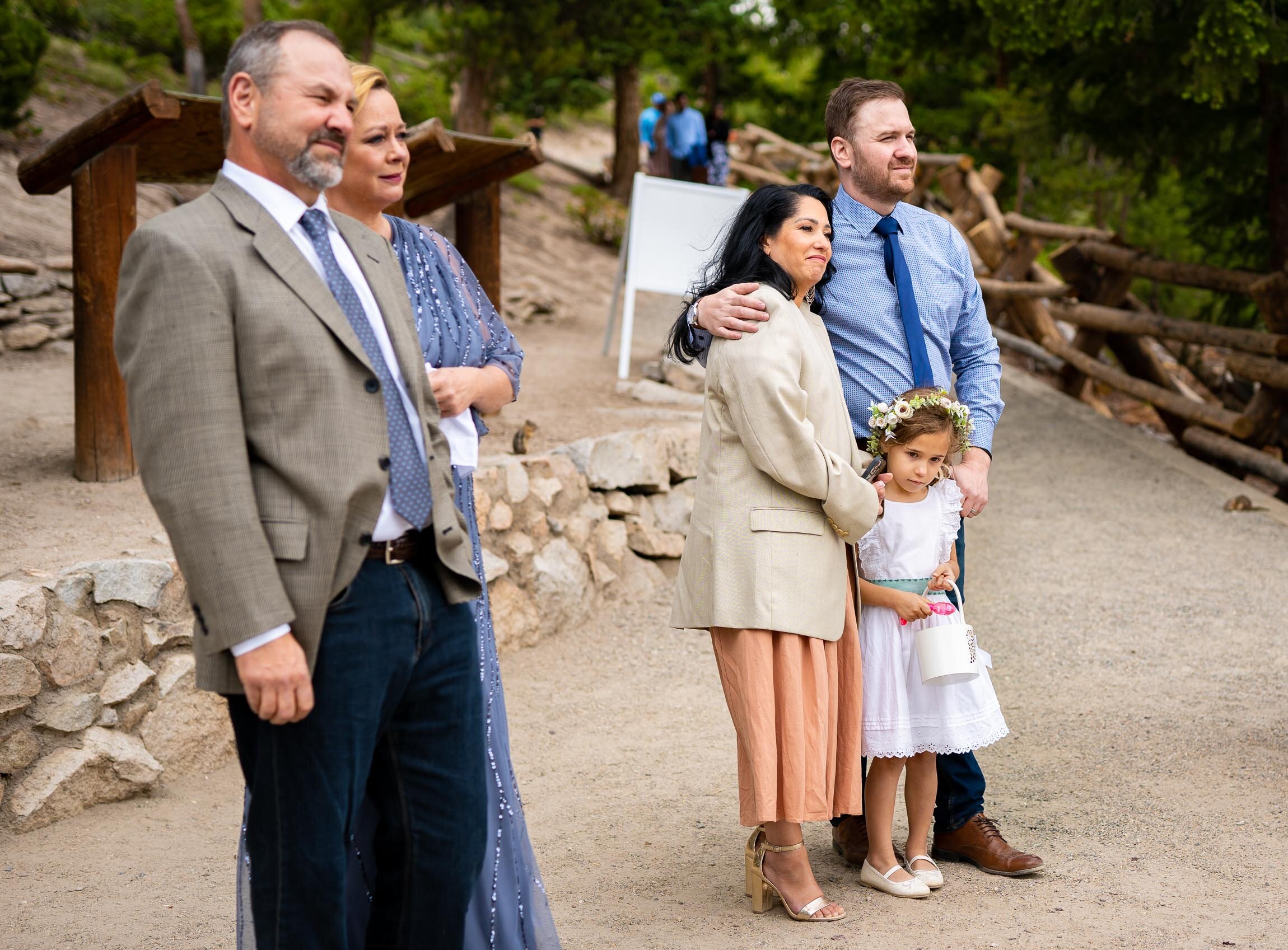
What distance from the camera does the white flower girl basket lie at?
3.00 metres

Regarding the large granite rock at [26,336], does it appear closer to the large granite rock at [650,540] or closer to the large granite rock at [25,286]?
the large granite rock at [25,286]

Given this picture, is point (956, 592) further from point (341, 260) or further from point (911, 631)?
point (341, 260)

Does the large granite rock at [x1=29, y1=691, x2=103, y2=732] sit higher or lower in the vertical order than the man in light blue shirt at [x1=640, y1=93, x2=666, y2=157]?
lower

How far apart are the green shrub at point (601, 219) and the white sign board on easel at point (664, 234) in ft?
27.7

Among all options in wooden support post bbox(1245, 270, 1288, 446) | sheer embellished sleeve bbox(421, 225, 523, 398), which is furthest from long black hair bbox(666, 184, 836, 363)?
wooden support post bbox(1245, 270, 1288, 446)

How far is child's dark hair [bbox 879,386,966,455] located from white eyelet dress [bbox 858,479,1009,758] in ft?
0.57

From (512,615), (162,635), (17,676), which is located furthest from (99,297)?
(512,615)

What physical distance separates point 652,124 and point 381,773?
16194 mm

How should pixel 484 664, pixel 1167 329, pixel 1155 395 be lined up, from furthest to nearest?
1. pixel 1155 395
2. pixel 1167 329
3. pixel 484 664

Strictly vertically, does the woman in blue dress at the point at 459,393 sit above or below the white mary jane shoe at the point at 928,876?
above

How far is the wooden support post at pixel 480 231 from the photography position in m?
6.52

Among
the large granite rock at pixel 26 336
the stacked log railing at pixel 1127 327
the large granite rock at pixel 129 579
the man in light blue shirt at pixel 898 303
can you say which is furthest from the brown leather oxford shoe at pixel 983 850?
the large granite rock at pixel 26 336

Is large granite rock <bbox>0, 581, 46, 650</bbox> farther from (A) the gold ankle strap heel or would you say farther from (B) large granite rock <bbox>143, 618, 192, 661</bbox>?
(A) the gold ankle strap heel

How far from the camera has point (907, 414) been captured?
3.04 meters
